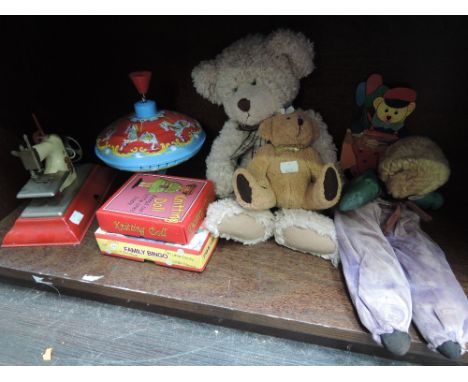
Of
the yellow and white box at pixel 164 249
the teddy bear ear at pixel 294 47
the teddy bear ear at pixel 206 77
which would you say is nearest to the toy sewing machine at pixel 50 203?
the yellow and white box at pixel 164 249

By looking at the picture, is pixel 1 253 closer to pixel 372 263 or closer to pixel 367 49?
pixel 372 263

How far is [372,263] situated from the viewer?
54cm

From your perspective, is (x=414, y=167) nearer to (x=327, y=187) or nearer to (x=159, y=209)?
(x=327, y=187)

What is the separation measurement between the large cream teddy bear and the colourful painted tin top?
0.10 meters

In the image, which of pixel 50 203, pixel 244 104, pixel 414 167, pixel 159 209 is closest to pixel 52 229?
pixel 50 203

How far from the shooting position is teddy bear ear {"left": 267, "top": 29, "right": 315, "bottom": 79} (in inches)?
23.5

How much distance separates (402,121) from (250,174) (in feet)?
1.05

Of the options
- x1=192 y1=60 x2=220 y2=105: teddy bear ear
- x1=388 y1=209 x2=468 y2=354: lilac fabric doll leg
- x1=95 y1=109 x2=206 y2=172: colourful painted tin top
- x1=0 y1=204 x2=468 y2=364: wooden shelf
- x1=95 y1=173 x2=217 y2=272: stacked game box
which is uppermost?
x1=192 y1=60 x2=220 y2=105: teddy bear ear

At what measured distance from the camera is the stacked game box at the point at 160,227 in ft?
1.98

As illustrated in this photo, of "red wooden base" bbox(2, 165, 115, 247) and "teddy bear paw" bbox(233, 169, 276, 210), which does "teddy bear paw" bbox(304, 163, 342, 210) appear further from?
"red wooden base" bbox(2, 165, 115, 247)

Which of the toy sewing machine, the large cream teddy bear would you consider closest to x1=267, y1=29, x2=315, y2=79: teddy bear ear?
the large cream teddy bear

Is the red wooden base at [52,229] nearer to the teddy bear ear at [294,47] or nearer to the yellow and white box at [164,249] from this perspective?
the yellow and white box at [164,249]

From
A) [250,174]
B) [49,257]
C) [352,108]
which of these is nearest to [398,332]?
[250,174]
